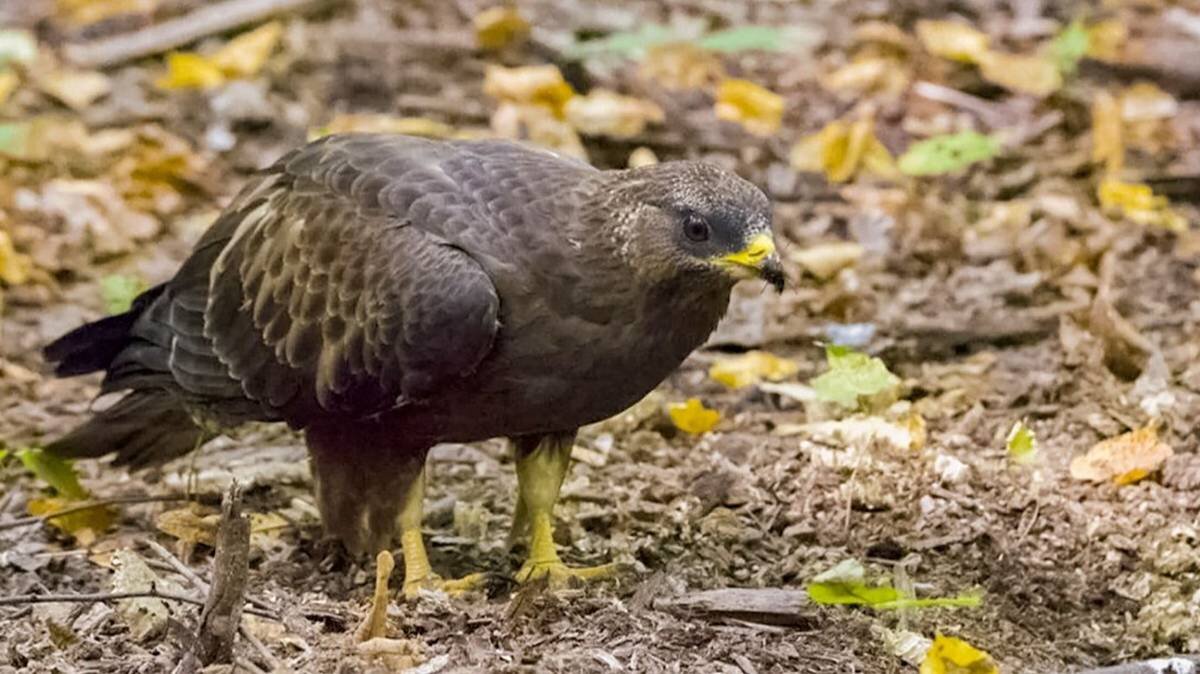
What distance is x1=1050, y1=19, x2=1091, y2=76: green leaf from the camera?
962cm

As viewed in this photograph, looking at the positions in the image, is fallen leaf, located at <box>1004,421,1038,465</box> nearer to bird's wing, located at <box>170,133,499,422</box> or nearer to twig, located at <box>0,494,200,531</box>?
bird's wing, located at <box>170,133,499,422</box>

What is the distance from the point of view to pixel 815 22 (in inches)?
408

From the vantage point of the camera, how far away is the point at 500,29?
979 centimetres

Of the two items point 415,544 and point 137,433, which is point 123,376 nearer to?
point 137,433

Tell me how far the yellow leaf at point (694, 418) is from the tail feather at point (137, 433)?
1.71 meters

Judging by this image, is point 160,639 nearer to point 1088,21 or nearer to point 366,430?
point 366,430

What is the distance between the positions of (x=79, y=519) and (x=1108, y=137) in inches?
207

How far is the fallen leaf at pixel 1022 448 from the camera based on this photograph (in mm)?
6199

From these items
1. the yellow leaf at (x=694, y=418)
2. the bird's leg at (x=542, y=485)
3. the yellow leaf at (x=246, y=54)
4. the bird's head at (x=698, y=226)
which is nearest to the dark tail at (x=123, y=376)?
the bird's leg at (x=542, y=485)

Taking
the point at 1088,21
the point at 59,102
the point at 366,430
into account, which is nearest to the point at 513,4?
the point at 59,102

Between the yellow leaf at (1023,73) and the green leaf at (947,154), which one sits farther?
the yellow leaf at (1023,73)

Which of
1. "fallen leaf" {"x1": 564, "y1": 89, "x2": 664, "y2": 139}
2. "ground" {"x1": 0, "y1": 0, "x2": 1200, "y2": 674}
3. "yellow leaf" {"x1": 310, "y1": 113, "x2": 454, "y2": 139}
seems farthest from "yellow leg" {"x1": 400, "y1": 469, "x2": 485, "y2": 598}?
"fallen leaf" {"x1": 564, "y1": 89, "x2": 664, "y2": 139}

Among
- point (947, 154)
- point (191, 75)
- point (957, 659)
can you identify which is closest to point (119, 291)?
Result: point (191, 75)

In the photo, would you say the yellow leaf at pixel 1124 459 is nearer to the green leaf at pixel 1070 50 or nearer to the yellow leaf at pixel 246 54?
the green leaf at pixel 1070 50
